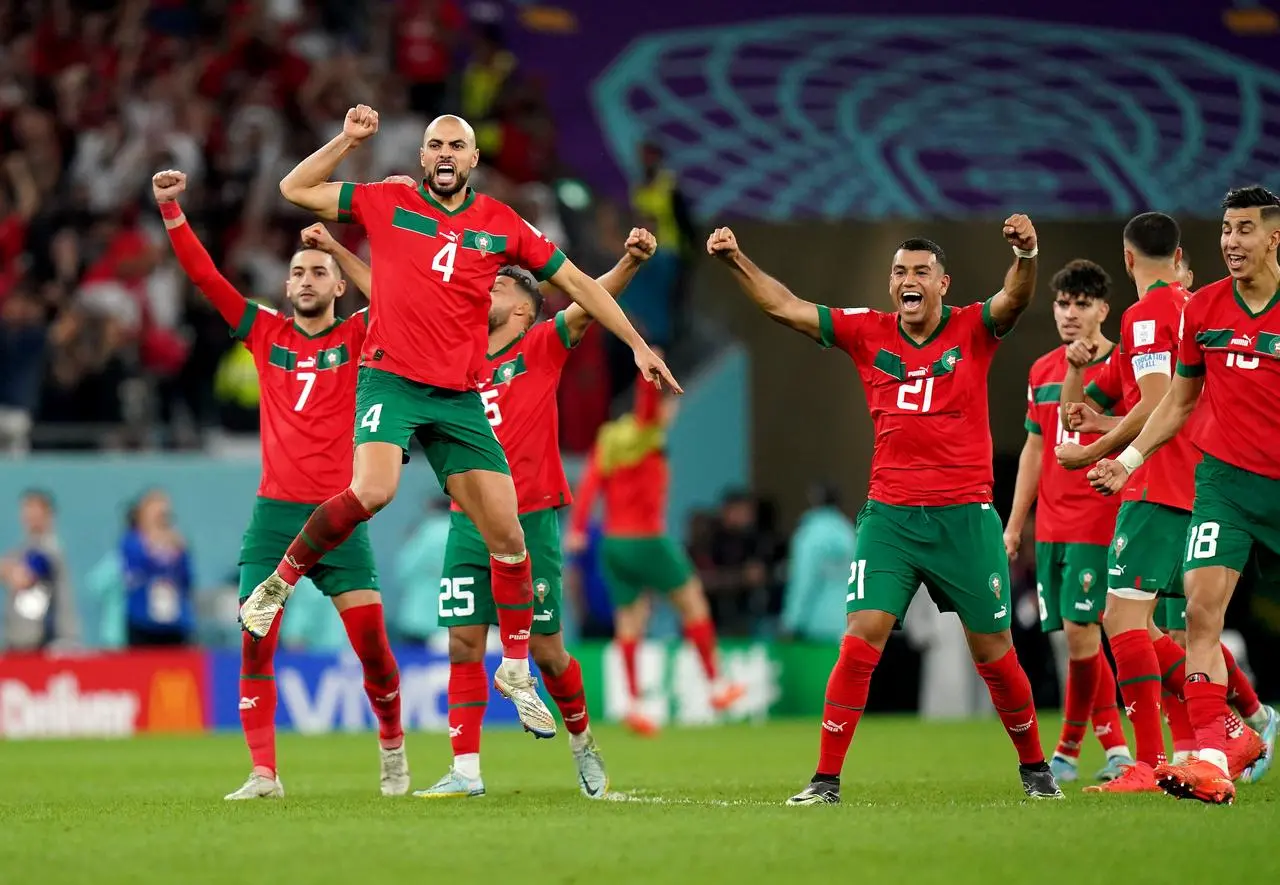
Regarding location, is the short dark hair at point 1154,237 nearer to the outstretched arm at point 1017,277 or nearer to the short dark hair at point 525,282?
the outstretched arm at point 1017,277

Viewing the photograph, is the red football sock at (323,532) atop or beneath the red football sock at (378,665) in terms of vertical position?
atop

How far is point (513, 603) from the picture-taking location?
9562 mm

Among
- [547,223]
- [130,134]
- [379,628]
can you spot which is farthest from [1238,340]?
[130,134]

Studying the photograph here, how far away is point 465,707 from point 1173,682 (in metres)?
3.58

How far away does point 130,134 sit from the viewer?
73.2 feet

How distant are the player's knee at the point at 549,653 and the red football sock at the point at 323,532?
1.32 m

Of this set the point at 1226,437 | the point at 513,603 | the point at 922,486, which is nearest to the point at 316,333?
the point at 513,603

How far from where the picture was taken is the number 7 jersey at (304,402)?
10211mm

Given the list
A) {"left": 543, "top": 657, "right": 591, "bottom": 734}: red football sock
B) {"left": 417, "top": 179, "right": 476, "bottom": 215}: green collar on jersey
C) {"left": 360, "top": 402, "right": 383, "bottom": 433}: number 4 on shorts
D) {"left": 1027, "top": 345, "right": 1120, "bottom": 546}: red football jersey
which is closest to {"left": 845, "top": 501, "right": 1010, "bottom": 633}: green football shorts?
{"left": 1027, "top": 345, "right": 1120, "bottom": 546}: red football jersey

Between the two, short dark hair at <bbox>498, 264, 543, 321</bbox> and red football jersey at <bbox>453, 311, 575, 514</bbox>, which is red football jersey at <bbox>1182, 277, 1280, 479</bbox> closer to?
red football jersey at <bbox>453, 311, 575, 514</bbox>

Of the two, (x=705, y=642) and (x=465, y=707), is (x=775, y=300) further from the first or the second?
(x=705, y=642)

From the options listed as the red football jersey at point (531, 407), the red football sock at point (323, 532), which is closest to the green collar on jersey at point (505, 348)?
the red football jersey at point (531, 407)

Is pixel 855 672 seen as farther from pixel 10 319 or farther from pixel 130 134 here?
pixel 130 134

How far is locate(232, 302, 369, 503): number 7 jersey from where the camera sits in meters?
10.2
